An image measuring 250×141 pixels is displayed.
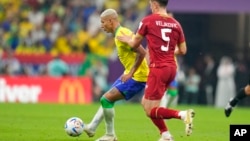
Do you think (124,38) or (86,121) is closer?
(124,38)

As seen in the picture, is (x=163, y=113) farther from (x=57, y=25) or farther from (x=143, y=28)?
(x=57, y=25)

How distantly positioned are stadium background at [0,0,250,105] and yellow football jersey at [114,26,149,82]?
16.4m

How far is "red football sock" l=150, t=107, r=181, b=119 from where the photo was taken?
1308cm

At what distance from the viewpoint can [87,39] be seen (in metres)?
33.1

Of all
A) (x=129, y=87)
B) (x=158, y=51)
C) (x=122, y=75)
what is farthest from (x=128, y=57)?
(x=158, y=51)

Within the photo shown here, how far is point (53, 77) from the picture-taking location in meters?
30.8

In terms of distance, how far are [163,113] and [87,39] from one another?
2019 cm

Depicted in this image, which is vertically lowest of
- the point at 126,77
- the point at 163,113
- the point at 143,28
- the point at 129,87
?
the point at 163,113

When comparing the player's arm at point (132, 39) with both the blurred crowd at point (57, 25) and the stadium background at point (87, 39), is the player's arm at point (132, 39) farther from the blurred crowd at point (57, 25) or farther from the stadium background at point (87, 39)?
the blurred crowd at point (57, 25)

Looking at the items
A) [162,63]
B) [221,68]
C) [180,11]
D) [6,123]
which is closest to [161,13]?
[162,63]

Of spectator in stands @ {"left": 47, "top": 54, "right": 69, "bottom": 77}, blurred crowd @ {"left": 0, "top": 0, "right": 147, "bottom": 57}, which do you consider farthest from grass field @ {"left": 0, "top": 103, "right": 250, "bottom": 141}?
blurred crowd @ {"left": 0, "top": 0, "right": 147, "bottom": 57}

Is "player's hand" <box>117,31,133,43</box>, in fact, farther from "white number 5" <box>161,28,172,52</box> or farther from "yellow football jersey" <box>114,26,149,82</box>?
"white number 5" <box>161,28,172,52</box>

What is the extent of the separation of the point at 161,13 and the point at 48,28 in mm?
20657

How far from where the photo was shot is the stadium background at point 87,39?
32.0 meters
